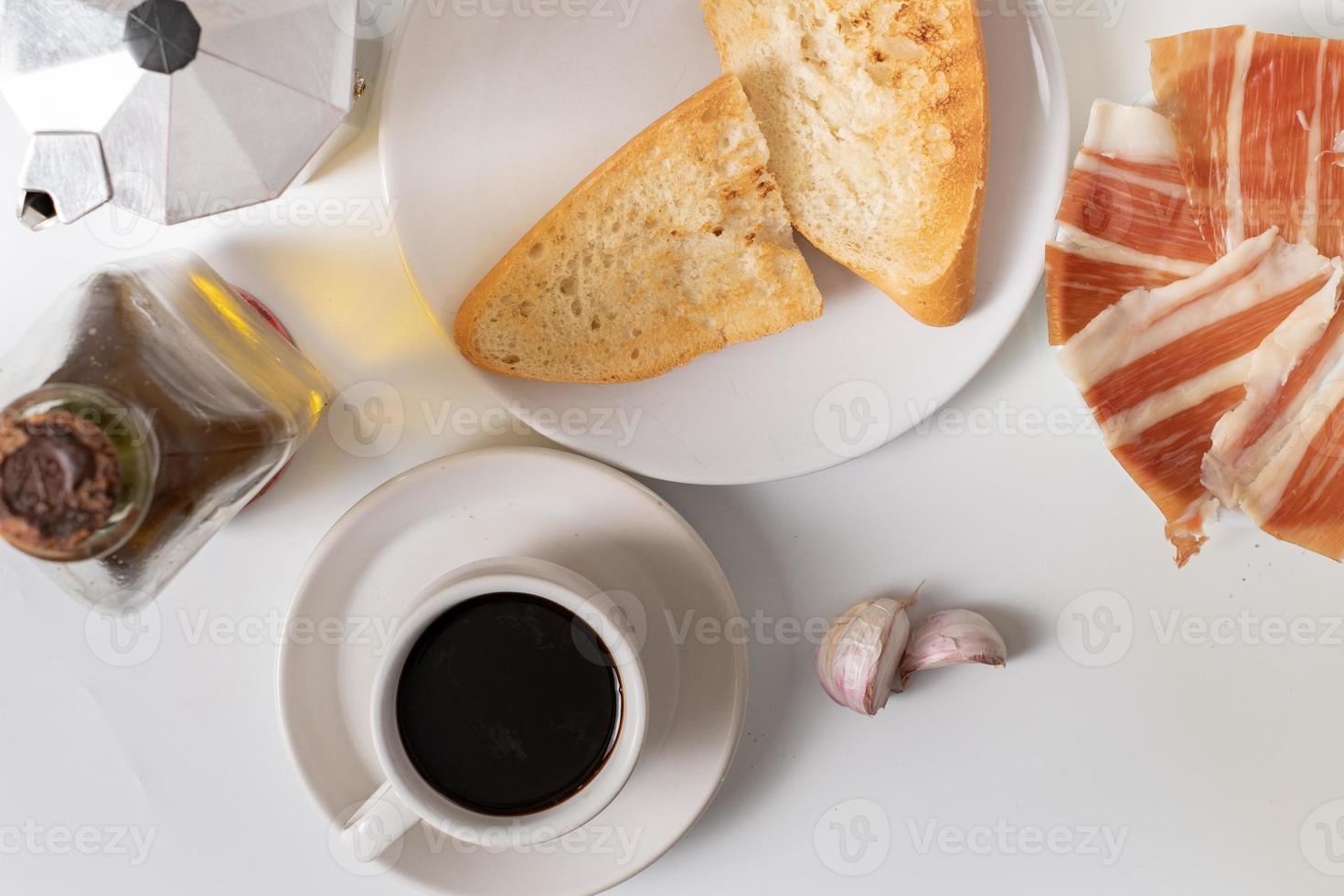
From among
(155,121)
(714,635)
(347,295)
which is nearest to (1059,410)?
(714,635)

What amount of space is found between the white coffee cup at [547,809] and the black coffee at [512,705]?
1.0 inches

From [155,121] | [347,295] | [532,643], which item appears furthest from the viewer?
[347,295]

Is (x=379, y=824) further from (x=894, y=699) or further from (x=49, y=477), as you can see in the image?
(x=894, y=699)

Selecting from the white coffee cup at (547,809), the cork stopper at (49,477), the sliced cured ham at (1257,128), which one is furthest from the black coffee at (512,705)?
the sliced cured ham at (1257,128)

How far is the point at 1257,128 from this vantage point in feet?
2.96

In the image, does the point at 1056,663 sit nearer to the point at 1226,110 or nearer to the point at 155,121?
the point at 1226,110

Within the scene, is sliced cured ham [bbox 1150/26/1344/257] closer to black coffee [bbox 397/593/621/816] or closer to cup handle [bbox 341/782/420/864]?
black coffee [bbox 397/593/621/816]

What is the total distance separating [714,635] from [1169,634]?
→ 50 centimetres

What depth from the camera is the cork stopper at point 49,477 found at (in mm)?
586

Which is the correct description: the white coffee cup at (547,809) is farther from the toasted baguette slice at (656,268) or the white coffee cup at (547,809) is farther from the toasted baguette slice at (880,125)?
the toasted baguette slice at (880,125)

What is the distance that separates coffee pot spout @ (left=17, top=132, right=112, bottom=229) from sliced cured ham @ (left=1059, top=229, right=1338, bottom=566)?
785 millimetres

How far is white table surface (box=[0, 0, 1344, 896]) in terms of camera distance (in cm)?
95

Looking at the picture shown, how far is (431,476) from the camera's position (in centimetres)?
86

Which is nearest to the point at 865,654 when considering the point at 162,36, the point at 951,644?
the point at 951,644
